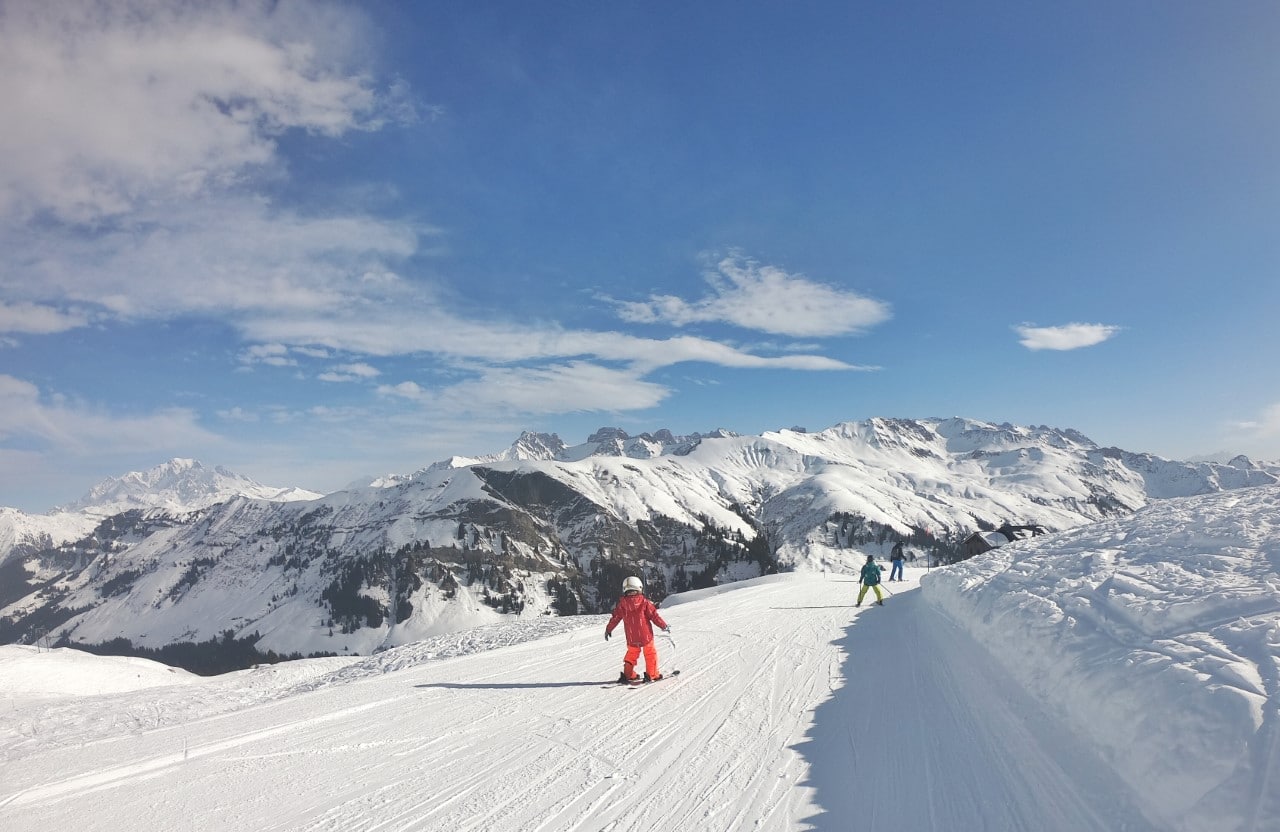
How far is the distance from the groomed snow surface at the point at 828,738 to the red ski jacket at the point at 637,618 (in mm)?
993

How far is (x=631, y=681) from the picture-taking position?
11289 millimetres

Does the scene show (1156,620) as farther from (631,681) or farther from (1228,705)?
(631,681)

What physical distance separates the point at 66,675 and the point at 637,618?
44502 mm

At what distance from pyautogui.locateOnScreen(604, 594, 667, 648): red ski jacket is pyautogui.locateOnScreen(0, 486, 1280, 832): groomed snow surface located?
0.99m

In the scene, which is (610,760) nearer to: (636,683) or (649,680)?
(636,683)

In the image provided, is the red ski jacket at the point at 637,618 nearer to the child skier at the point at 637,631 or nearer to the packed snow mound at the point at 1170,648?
the child skier at the point at 637,631

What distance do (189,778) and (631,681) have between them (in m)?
6.61

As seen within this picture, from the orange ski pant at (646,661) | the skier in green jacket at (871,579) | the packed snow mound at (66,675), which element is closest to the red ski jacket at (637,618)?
the orange ski pant at (646,661)

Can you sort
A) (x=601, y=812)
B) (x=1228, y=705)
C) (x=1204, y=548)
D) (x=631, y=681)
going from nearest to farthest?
(x=1228, y=705) → (x=601, y=812) → (x=1204, y=548) → (x=631, y=681)

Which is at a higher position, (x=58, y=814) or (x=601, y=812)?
(x=58, y=814)

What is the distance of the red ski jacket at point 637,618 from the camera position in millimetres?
11328

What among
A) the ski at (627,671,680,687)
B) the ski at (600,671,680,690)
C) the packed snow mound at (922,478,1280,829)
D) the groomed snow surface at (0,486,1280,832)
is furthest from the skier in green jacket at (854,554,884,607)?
the ski at (600,671,680,690)

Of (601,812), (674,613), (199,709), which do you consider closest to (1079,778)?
(601,812)

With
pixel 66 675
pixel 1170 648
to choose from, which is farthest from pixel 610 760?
pixel 66 675
